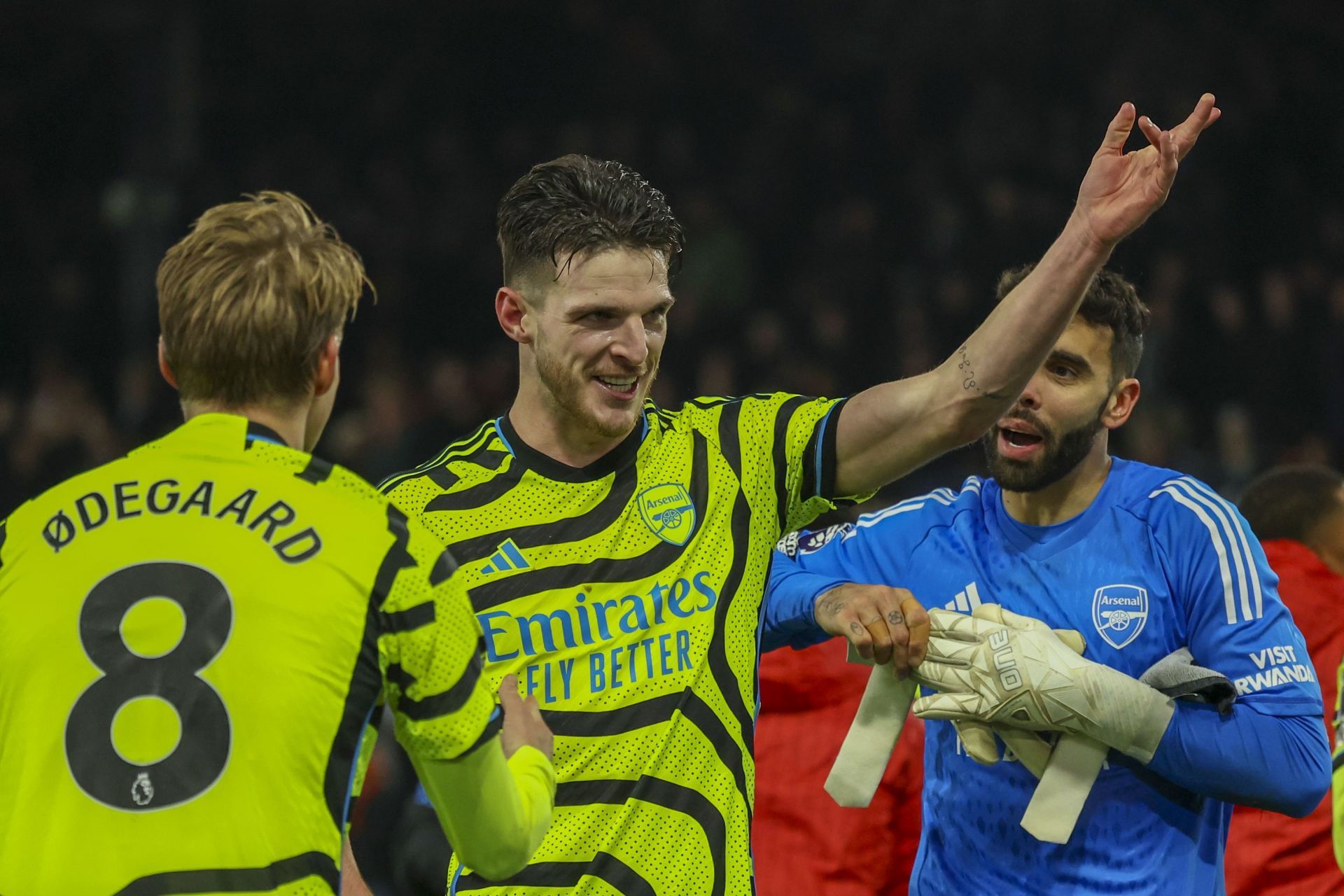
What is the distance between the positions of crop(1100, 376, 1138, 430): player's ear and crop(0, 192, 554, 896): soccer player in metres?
1.87

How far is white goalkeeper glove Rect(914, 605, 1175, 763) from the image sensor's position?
319 cm

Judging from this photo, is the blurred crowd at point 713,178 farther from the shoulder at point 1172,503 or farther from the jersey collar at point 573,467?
the jersey collar at point 573,467

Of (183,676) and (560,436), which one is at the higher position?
(560,436)

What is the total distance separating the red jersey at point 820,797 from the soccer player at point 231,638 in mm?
2259

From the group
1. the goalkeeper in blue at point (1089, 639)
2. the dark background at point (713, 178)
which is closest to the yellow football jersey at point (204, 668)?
the goalkeeper in blue at point (1089, 639)

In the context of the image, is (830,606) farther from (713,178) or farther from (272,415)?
(713,178)

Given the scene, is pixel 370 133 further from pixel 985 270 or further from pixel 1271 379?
pixel 1271 379

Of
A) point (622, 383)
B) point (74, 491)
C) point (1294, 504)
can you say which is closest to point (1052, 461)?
point (622, 383)

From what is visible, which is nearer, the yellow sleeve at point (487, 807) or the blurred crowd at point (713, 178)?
the yellow sleeve at point (487, 807)

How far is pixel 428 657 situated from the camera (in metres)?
2.23

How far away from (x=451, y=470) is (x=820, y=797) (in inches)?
71.0

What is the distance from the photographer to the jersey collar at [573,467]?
3155 millimetres

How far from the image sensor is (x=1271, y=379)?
29.9 feet

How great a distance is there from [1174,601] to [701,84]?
1046 centimetres
